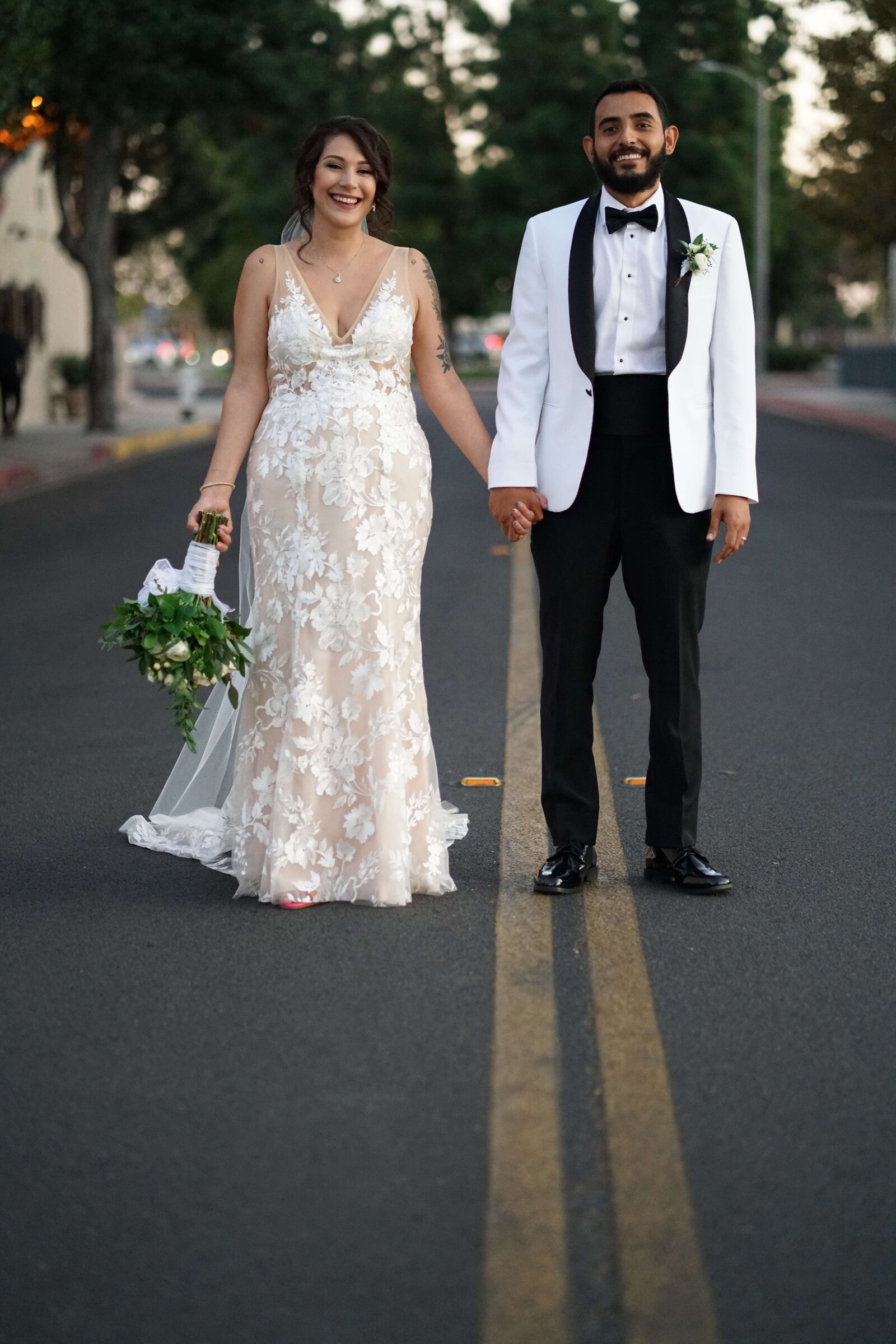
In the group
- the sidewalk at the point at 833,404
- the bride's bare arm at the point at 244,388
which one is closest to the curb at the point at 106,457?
the sidewalk at the point at 833,404

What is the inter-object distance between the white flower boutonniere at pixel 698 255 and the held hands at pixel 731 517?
606 millimetres

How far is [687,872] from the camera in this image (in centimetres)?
501

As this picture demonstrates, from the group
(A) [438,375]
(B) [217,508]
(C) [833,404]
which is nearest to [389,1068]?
(B) [217,508]

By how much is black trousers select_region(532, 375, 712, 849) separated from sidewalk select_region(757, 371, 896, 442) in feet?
81.1

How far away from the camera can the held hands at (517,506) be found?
15.8 ft

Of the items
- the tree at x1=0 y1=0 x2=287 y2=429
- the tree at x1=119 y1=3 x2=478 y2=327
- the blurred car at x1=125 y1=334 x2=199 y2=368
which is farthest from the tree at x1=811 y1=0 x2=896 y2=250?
the blurred car at x1=125 y1=334 x2=199 y2=368

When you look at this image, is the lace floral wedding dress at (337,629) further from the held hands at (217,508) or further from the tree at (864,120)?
the tree at (864,120)

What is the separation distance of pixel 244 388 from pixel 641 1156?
270 centimetres

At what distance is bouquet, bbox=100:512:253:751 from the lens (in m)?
4.93

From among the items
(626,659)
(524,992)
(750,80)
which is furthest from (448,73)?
(524,992)

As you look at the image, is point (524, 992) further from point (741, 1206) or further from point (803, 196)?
point (803, 196)

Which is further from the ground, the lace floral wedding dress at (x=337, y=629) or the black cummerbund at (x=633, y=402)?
the black cummerbund at (x=633, y=402)

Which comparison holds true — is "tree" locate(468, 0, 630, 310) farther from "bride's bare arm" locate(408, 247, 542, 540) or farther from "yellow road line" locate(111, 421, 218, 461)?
"bride's bare arm" locate(408, 247, 542, 540)

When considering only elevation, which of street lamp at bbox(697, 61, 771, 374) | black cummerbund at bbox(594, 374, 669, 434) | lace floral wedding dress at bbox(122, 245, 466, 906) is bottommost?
lace floral wedding dress at bbox(122, 245, 466, 906)
